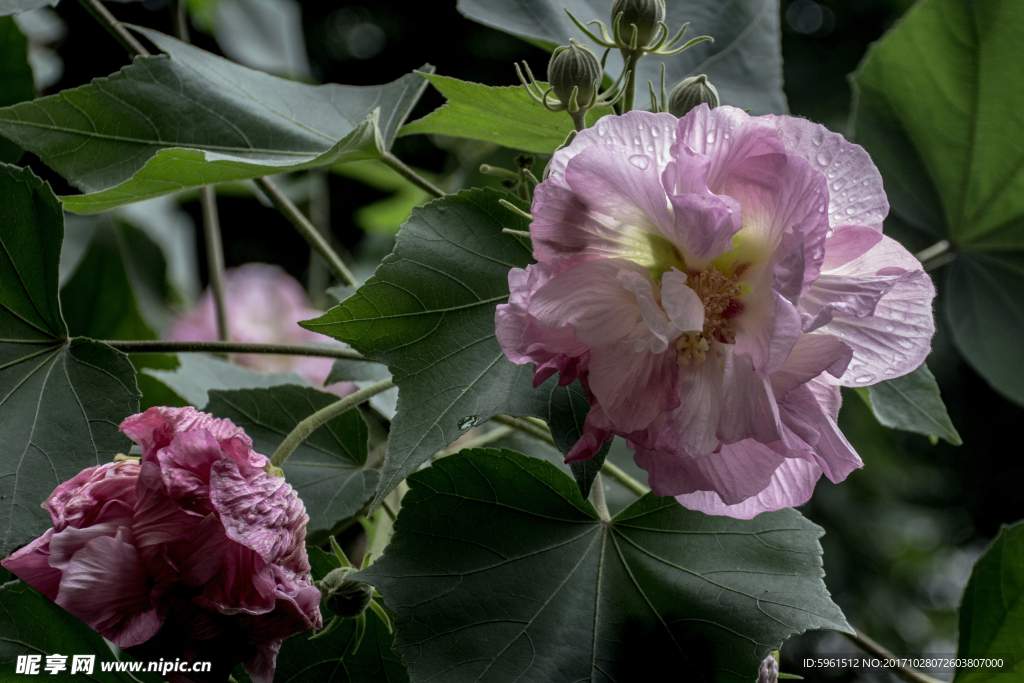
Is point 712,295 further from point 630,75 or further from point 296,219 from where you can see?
point 296,219

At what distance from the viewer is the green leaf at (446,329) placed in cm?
41

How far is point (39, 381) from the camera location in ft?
1.64

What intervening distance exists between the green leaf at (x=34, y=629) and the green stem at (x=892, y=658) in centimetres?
47

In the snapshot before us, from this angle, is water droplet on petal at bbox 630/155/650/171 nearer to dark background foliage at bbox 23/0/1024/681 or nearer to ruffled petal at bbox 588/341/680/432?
ruffled petal at bbox 588/341/680/432

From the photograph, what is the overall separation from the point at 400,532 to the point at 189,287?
1013 mm

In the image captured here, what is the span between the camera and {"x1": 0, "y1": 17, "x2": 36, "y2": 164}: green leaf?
0.66 meters

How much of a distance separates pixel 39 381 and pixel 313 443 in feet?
0.60

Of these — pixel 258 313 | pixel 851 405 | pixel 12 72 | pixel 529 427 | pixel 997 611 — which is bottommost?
pixel 851 405

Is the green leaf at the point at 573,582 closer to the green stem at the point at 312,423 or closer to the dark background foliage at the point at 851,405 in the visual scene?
the green stem at the point at 312,423

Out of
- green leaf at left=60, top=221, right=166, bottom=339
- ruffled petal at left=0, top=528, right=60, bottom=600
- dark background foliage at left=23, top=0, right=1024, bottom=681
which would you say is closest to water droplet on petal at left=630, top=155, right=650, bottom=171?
ruffled petal at left=0, top=528, right=60, bottom=600

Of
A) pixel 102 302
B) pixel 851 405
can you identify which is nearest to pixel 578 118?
pixel 102 302

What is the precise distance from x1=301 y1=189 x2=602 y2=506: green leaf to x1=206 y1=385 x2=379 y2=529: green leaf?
17 centimetres

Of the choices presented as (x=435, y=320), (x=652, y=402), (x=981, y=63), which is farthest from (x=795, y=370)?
(x=981, y=63)

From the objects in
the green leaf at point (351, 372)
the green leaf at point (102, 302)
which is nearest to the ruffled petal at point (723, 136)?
the green leaf at point (351, 372)
